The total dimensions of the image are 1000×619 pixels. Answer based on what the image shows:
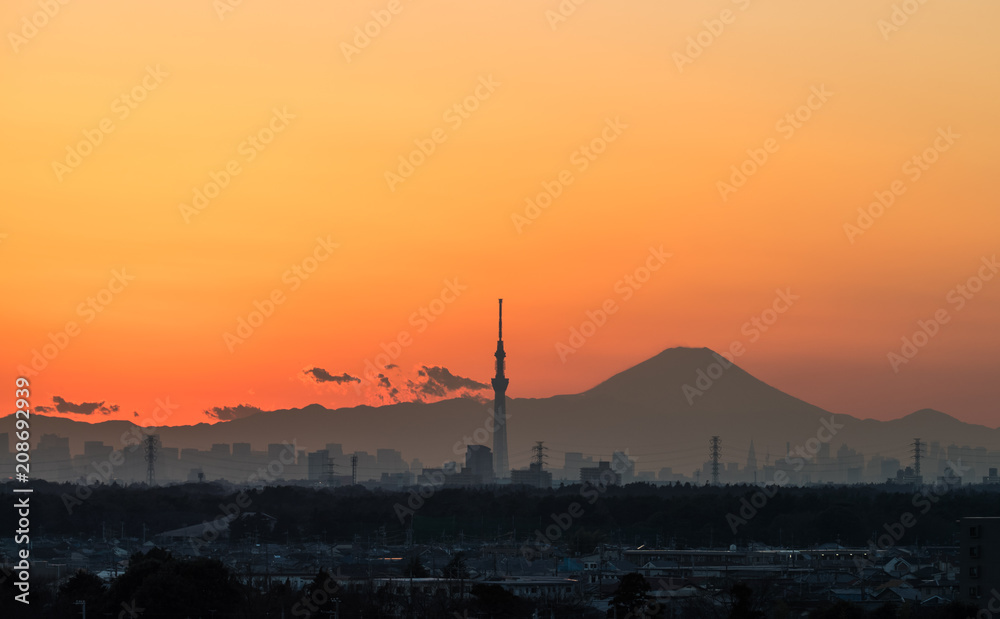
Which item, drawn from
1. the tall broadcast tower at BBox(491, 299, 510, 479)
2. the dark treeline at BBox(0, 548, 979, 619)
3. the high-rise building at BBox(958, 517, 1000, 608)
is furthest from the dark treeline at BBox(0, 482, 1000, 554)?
the tall broadcast tower at BBox(491, 299, 510, 479)

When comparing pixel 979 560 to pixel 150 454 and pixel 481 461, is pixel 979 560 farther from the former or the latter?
pixel 481 461

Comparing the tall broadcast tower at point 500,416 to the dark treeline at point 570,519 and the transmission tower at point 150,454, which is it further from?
the dark treeline at point 570,519

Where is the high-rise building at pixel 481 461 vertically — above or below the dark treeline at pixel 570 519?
above

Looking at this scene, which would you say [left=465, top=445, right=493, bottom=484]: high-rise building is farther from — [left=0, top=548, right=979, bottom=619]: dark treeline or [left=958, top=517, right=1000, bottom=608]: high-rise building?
[left=958, top=517, right=1000, bottom=608]: high-rise building

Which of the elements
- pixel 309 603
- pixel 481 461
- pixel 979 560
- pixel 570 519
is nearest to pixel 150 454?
pixel 570 519

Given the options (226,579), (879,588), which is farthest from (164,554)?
(879,588)

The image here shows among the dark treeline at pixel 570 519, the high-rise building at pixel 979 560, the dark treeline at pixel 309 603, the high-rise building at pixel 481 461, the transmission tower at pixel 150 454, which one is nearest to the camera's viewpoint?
the dark treeline at pixel 309 603

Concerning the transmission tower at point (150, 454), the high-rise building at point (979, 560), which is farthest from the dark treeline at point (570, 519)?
the transmission tower at point (150, 454)
